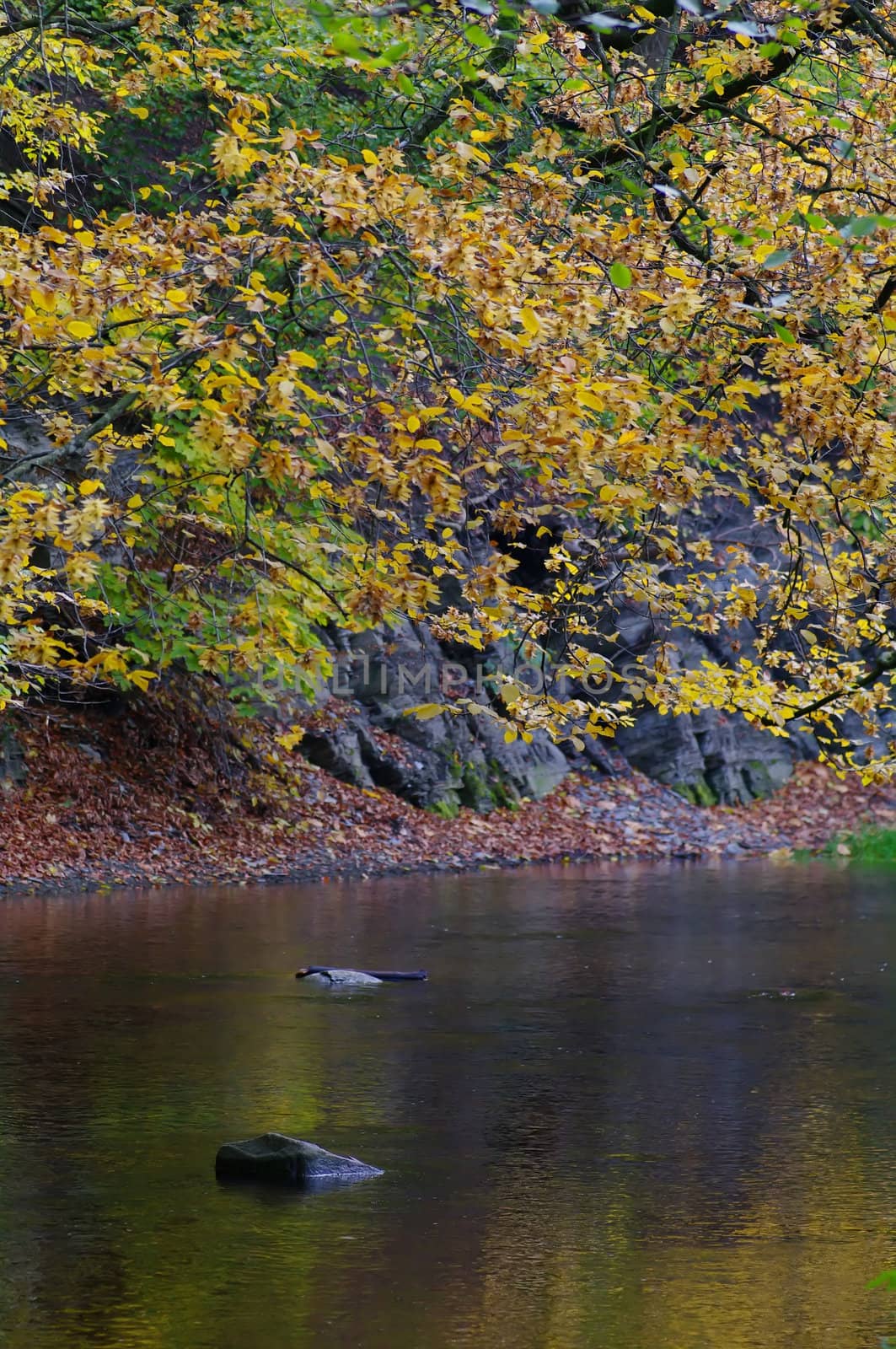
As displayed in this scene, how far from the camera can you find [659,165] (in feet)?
35.9

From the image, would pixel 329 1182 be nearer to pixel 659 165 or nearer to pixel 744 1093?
pixel 744 1093

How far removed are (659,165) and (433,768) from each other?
56.9 feet

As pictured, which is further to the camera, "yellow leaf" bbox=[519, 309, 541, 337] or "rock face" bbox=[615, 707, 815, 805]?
"rock face" bbox=[615, 707, 815, 805]

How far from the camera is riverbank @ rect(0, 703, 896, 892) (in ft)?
69.0

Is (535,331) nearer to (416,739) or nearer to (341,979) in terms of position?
(341,979)

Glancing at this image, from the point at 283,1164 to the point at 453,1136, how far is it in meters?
1.23

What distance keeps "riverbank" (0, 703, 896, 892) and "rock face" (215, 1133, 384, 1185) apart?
466 inches

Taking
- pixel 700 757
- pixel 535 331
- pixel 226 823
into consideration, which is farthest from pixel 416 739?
pixel 535 331

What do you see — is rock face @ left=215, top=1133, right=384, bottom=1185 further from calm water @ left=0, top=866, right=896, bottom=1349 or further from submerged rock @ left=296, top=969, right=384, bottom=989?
submerged rock @ left=296, top=969, right=384, bottom=989

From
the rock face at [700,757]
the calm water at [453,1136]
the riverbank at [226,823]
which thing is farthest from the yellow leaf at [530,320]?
the rock face at [700,757]

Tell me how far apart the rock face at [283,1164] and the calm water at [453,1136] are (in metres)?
0.15

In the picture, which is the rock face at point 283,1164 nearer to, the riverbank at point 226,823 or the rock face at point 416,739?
the riverbank at point 226,823

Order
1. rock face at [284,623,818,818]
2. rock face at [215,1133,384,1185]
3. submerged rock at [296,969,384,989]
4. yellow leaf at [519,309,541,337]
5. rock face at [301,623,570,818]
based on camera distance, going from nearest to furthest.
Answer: yellow leaf at [519,309,541,337] → rock face at [215,1133,384,1185] → submerged rock at [296,969,384,989] → rock face at [301,623,570,818] → rock face at [284,623,818,818]

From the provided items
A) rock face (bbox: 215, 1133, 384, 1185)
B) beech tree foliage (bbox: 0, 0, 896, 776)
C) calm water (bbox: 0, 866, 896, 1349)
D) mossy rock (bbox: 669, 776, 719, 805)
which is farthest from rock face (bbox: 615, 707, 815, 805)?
rock face (bbox: 215, 1133, 384, 1185)
